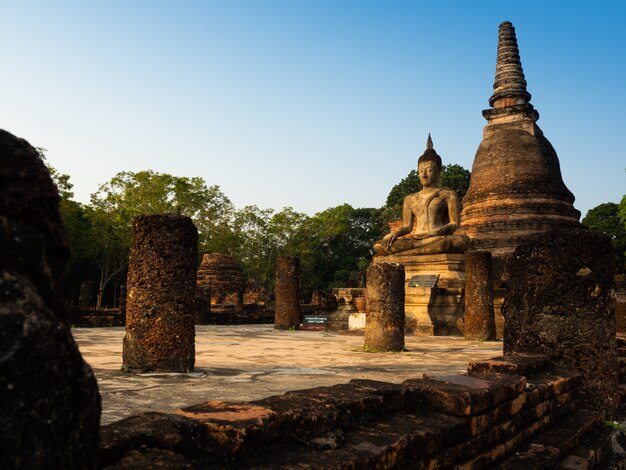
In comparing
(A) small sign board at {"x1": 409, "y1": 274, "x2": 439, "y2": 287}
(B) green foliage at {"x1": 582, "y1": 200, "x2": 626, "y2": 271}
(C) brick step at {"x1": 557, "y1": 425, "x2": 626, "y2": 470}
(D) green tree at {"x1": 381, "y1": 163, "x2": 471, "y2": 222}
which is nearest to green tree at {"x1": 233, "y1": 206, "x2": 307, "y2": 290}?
(D) green tree at {"x1": 381, "y1": 163, "x2": 471, "y2": 222}

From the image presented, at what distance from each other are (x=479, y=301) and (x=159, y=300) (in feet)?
21.8

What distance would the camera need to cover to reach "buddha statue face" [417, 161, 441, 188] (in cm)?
1359

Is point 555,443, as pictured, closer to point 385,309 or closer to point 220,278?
point 385,309

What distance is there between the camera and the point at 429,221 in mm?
13500

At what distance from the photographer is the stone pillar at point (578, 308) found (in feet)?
14.5

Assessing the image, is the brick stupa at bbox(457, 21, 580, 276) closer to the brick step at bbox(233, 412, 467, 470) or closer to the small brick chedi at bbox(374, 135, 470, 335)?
the small brick chedi at bbox(374, 135, 470, 335)

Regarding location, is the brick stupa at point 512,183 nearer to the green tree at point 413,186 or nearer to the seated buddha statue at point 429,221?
the seated buddha statue at point 429,221

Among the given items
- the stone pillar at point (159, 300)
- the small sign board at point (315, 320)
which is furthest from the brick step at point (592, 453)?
the small sign board at point (315, 320)

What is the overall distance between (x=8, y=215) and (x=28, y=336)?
12.6 inches

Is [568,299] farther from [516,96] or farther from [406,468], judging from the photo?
[516,96]

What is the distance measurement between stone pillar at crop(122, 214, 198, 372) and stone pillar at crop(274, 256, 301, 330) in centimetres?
794

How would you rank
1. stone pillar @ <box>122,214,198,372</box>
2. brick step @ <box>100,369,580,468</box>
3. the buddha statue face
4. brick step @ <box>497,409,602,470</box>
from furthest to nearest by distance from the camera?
the buddha statue face → stone pillar @ <box>122,214,198,372</box> → brick step @ <box>497,409,602,470</box> → brick step @ <box>100,369,580,468</box>

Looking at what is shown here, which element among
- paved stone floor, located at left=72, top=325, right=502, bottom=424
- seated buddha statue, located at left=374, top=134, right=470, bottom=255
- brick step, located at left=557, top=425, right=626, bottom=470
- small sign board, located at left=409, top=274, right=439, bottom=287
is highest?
seated buddha statue, located at left=374, top=134, right=470, bottom=255

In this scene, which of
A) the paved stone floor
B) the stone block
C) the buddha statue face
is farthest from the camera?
the buddha statue face
